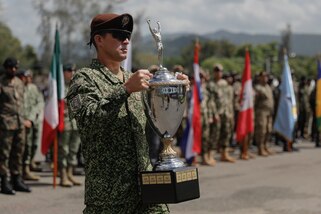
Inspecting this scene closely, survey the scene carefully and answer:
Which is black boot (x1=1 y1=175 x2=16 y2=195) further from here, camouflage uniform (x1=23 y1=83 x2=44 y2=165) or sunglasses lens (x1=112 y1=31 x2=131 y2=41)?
sunglasses lens (x1=112 y1=31 x2=131 y2=41)

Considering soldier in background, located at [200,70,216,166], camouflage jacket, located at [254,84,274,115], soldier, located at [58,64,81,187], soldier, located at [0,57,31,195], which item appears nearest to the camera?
soldier, located at [0,57,31,195]

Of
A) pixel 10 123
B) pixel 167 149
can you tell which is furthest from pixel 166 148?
pixel 10 123

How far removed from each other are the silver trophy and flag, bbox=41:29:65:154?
6.23 meters

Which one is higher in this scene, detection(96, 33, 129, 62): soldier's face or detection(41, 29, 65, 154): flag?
detection(96, 33, 129, 62): soldier's face

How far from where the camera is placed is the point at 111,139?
10.5 ft

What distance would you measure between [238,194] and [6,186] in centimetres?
319

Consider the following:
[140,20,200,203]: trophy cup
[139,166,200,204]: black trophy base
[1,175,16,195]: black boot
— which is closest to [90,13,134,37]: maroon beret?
[140,20,200,203]: trophy cup

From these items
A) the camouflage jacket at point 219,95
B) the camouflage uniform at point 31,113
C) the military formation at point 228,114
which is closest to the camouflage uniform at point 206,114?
the military formation at point 228,114

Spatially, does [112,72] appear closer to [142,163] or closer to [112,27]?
[112,27]

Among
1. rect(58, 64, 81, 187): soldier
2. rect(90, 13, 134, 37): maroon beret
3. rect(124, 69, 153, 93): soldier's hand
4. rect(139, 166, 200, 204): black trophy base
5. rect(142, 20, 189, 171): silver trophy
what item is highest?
rect(90, 13, 134, 37): maroon beret

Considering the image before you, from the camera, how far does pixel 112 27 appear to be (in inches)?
129

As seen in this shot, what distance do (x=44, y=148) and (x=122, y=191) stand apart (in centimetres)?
643

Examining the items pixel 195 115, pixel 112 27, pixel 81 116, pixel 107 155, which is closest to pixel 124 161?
pixel 107 155

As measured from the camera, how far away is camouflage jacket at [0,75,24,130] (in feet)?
28.5
